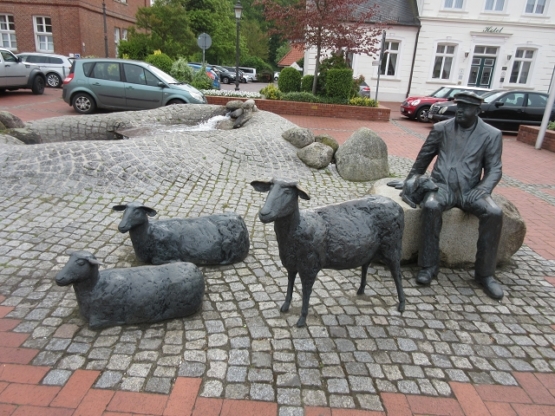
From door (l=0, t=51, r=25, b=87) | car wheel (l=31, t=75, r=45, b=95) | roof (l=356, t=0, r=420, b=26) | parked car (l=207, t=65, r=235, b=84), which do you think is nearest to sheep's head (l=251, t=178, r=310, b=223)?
door (l=0, t=51, r=25, b=87)

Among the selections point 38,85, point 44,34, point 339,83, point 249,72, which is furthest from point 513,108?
point 249,72

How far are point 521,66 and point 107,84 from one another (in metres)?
25.5

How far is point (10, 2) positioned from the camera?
86.5 feet

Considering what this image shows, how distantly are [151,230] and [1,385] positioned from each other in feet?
5.95

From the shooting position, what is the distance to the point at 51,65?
70.2ft

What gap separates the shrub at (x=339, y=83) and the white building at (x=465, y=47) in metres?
9.50

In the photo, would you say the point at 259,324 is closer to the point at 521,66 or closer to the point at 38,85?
the point at 38,85

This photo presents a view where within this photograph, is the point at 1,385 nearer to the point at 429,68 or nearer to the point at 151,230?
the point at 151,230

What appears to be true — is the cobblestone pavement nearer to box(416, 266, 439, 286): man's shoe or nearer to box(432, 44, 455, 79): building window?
box(416, 266, 439, 286): man's shoe

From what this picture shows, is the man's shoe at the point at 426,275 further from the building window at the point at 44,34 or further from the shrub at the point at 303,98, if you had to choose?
the building window at the point at 44,34

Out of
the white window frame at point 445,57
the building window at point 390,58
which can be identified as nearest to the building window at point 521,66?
the white window frame at point 445,57

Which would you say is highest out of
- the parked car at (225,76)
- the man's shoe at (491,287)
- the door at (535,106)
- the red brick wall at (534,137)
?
the parked car at (225,76)

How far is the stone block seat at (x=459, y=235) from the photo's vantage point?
433cm

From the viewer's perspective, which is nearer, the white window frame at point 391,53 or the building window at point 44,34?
the white window frame at point 391,53
